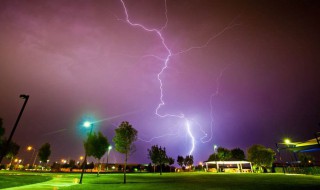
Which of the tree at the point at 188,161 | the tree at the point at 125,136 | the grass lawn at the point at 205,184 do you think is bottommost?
the grass lawn at the point at 205,184

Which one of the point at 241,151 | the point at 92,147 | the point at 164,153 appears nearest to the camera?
the point at 92,147

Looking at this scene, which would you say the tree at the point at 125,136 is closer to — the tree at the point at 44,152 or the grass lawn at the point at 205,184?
the grass lawn at the point at 205,184

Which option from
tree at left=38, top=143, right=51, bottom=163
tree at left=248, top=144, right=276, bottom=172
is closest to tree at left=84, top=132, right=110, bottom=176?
tree at left=38, top=143, right=51, bottom=163

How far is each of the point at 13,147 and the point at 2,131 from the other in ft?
120

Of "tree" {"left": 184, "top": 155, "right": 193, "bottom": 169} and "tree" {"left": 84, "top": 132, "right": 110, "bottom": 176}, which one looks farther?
"tree" {"left": 184, "top": 155, "right": 193, "bottom": 169}

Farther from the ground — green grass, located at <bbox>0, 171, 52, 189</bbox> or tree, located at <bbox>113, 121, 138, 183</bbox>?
tree, located at <bbox>113, 121, 138, 183</bbox>

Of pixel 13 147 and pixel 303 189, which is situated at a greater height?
pixel 13 147

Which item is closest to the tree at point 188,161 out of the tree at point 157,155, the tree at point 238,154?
the tree at point 238,154

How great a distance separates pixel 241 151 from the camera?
11275 cm

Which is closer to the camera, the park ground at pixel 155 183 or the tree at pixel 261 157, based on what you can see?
the park ground at pixel 155 183

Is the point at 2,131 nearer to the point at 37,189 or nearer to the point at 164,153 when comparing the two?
the point at 37,189

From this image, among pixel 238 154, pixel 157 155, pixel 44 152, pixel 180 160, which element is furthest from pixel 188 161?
pixel 44 152

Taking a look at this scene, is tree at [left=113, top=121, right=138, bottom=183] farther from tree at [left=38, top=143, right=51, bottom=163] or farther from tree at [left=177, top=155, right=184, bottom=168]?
tree at [left=177, top=155, right=184, bottom=168]

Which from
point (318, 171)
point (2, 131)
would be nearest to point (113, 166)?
point (2, 131)
